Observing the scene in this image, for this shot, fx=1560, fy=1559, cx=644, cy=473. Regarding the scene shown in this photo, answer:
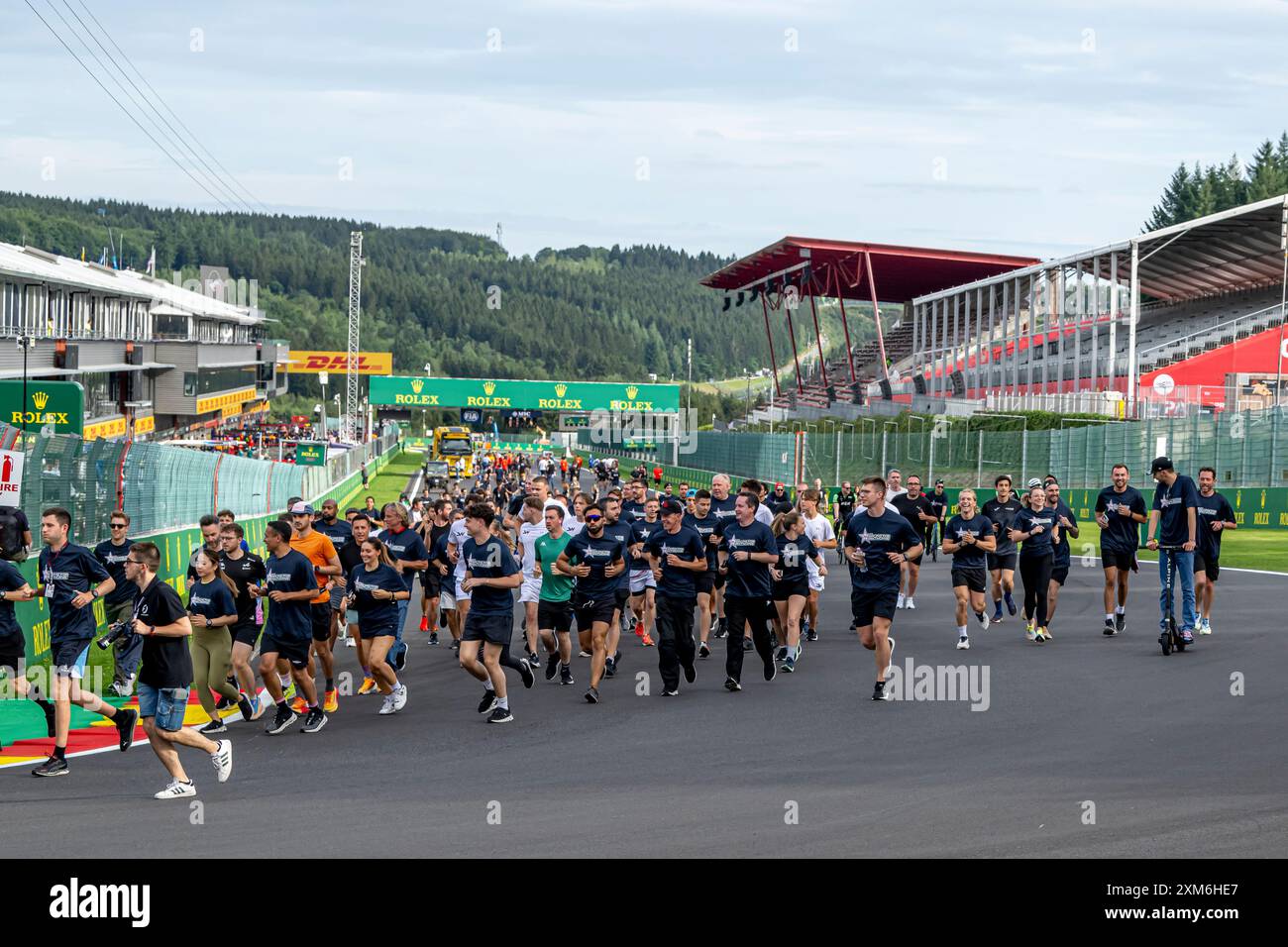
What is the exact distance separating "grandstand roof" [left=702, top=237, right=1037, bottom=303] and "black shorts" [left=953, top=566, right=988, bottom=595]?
57.0 m

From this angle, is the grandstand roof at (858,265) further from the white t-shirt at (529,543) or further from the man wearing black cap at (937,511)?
the white t-shirt at (529,543)

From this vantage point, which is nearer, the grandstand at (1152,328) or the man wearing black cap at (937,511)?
the man wearing black cap at (937,511)

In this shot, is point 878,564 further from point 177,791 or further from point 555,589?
point 177,791

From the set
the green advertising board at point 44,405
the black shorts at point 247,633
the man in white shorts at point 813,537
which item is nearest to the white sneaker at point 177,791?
the black shorts at point 247,633

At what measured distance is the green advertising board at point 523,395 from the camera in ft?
325

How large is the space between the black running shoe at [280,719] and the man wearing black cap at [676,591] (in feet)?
11.2

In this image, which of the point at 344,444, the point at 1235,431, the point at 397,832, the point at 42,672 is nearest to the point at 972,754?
the point at 397,832

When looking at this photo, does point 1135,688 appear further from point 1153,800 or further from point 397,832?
point 397,832

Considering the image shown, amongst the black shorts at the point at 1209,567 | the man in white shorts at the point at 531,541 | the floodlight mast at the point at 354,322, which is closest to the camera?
the man in white shorts at the point at 531,541

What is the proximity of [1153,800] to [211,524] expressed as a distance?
9.23m

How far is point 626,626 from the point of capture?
2077 cm

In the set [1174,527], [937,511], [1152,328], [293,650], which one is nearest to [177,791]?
[293,650]

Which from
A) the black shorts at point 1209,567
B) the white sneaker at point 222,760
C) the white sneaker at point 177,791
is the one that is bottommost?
the white sneaker at point 177,791

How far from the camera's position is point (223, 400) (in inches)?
3482
